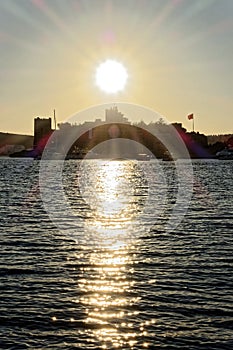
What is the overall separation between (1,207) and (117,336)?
1670 inches

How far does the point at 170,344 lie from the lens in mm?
17484

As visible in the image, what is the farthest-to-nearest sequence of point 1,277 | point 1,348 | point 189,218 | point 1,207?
1. point 1,207
2. point 189,218
3. point 1,277
4. point 1,348

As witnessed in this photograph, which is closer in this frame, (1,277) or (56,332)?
(56,332)

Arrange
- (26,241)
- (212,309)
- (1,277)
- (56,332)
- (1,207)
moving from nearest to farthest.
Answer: (56,332) → (212,309) → (1,277) → (26,241) → (1,207)

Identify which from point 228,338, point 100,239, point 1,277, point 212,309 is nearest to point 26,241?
point 100,239

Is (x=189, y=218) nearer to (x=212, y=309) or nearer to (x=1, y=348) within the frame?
(x=212, y=309)

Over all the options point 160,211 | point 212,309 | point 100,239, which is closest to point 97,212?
point 160,211

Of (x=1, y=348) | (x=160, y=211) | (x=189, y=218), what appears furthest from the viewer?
(x=160, y=211)

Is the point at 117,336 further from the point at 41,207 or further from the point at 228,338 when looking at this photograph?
the point at 41,207

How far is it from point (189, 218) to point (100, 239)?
13602mm

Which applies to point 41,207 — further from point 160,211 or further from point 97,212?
point 160,211

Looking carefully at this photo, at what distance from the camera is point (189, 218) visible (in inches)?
1907

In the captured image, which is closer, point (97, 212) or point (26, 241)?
point (26, 241)

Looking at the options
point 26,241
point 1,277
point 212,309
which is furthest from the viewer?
point 26,241
